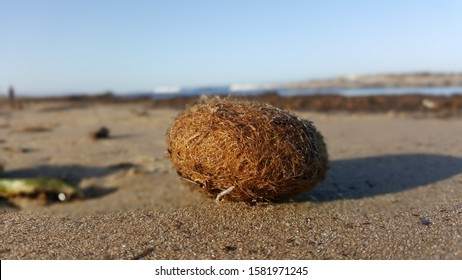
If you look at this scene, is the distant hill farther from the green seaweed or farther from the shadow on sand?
the green seaweed

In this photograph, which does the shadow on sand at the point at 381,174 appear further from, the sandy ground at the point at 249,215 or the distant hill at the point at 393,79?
the distant hill at the point at 393,79

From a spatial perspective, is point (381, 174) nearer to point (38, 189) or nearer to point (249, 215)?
point (249, 215)

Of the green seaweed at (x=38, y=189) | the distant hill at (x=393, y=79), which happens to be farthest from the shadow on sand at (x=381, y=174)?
the distant hill at (x=393, y=79)

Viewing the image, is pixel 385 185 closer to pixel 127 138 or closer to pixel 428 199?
pixel 428 199

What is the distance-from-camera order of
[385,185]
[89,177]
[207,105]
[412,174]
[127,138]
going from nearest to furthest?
1. [207,105]
2. [385,185]
3. [412,174]
4. [89,177]
5. [127,138]

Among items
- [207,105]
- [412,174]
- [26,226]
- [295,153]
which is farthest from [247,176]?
[412,174]

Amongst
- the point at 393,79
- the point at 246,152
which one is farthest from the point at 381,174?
the point at 393,79

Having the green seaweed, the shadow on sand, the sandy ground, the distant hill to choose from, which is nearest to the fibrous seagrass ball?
the sandy ground

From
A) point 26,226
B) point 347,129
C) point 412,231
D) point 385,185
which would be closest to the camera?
point 412,231
